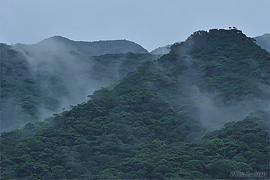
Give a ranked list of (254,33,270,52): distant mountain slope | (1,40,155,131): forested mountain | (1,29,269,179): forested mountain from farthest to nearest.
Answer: (254,33,270,52): distant mountain slope → (1,40,155,131): forested mountain → (1,29,269,179): forested mountain

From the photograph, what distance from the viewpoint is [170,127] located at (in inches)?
1033

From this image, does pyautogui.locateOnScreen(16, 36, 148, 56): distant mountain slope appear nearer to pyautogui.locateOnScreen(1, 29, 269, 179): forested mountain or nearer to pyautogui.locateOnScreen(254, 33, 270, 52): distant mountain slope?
pyautogui.locateOnScreen(254, 33, 270, 52): distant mountain slope

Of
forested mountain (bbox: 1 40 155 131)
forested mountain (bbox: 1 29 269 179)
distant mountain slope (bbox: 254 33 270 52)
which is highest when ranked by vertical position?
distant mountain slope (bbox: 254 33 270 52)

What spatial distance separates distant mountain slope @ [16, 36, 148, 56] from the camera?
51.8 m

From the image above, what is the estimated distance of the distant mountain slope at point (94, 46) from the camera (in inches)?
2040

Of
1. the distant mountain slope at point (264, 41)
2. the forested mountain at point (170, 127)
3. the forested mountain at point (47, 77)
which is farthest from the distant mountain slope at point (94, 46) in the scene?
the forested mountain at point (170, 127)

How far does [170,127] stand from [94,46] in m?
35.0

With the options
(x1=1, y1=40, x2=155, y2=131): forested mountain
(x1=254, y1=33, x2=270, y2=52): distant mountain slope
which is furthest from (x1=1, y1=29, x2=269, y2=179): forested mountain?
(x1=254, y1=33, x2=270, y2=52): distant mountain slope

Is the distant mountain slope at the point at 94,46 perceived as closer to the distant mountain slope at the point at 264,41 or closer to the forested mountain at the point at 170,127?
the distant mountain slope at the point at 264,41

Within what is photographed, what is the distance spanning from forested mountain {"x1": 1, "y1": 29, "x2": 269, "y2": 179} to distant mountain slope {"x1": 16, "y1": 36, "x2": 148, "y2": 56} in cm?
1896

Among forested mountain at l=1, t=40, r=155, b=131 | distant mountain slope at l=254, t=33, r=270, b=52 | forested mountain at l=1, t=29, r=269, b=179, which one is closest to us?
forested mountain at l=1, t=29, r=269, b=179

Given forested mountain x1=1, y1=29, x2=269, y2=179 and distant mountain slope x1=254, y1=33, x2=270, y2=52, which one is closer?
forested mountain x1=1, y1=29, x2=269, y2=179

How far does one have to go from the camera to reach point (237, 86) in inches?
1164

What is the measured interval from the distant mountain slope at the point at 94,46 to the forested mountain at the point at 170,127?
62.2ft
